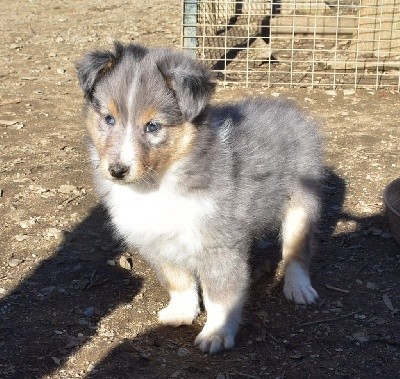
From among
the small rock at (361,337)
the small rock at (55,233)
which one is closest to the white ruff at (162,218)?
the small rock at (361,337)

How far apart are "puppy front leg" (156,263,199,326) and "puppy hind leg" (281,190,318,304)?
579 millimetres

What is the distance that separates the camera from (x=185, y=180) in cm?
401

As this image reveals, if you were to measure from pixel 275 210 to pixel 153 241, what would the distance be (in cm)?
82

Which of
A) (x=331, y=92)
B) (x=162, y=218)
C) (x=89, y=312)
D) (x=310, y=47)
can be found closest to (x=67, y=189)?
(x=89, y=312)

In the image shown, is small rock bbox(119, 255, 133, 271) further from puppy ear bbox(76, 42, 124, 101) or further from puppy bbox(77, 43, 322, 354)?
puppy ear bbox(76, 42, 124, 101)

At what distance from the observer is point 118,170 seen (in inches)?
148

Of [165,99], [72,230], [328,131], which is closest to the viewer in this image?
[165,99]

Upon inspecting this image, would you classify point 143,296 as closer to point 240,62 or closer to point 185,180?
point 185,180

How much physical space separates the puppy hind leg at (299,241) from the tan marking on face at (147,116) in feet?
4.06

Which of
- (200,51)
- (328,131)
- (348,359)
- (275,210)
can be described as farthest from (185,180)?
(200,51)

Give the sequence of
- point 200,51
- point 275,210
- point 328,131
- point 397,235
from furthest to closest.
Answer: point 200,51 < point 328,131 < point 397,235 < point 275,210

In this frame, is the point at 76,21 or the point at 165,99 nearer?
the point at 165,99

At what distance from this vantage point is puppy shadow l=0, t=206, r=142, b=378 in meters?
4.07

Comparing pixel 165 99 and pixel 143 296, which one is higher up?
pixel 165 99
